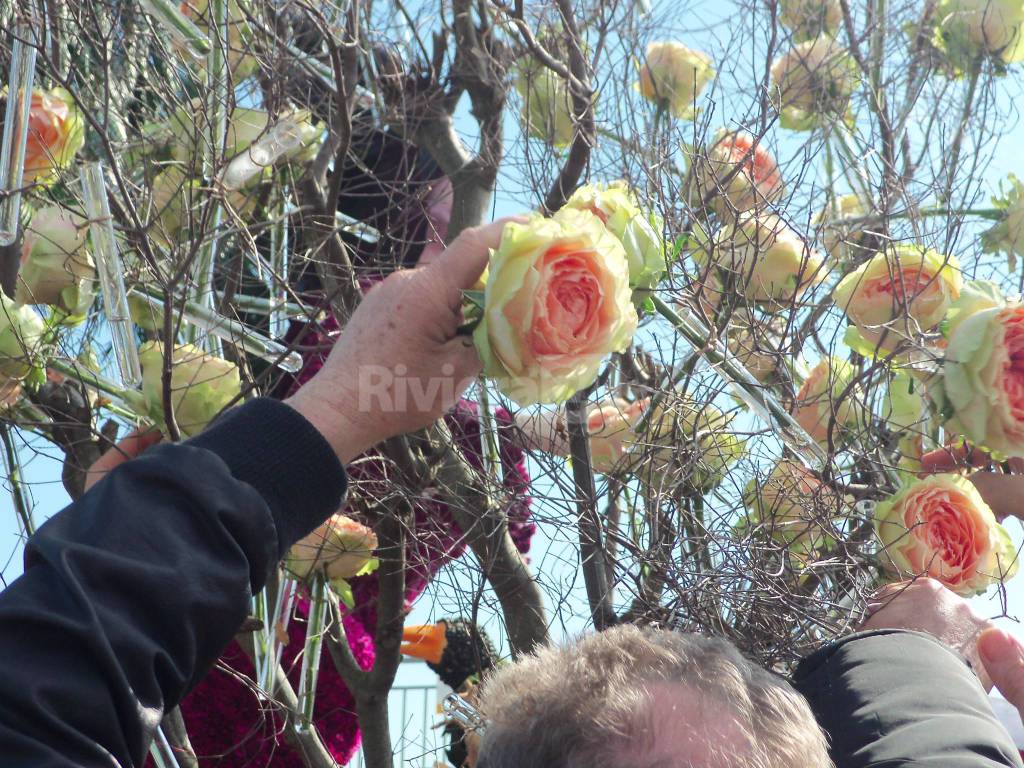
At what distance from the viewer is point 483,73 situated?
53.5 inches

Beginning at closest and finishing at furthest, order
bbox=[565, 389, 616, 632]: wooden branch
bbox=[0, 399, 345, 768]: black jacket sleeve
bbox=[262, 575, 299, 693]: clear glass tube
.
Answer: bbox=[0, 399, 345, 768]: black jacket sleeve < bbox=[565, 389, 616, 632]: wooden branch < bbox=[262, 575, 299, 693]: clear glass tube

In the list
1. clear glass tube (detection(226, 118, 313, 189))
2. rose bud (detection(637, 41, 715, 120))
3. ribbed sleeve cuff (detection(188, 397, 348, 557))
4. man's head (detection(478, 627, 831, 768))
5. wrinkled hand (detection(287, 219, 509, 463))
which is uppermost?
rose bud (detection(637, 41, 715, 120))

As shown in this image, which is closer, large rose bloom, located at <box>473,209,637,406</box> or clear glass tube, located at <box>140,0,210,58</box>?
large rose bloom, located at <box>473,209,637,406</box>

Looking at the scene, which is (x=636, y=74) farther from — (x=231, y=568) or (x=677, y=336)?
(x=231, y=568)

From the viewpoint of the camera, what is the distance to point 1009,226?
1320mm

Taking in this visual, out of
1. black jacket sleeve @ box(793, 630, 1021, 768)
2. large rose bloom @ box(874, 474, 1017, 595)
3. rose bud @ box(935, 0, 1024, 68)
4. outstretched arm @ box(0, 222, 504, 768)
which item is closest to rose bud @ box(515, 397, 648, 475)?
large rose bloom @ box(874, 474, 1017, 595)

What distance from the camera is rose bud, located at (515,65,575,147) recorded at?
51.3 inches

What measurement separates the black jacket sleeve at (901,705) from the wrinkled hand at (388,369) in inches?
11.8

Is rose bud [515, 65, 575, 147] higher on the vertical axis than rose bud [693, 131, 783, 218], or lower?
higher

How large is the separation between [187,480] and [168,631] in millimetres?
64

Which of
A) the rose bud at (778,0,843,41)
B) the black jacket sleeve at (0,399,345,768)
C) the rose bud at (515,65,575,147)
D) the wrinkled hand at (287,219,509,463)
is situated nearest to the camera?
the black jacket sleeve at (0,399,345,768)

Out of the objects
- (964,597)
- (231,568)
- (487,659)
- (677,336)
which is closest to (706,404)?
(677,336)

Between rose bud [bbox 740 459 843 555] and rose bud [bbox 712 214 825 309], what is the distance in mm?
168

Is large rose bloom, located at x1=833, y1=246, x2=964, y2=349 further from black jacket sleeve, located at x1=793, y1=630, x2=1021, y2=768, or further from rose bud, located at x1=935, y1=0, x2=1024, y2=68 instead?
rose bud, located at x1=935, y1=0, x2=1024, y2=68
